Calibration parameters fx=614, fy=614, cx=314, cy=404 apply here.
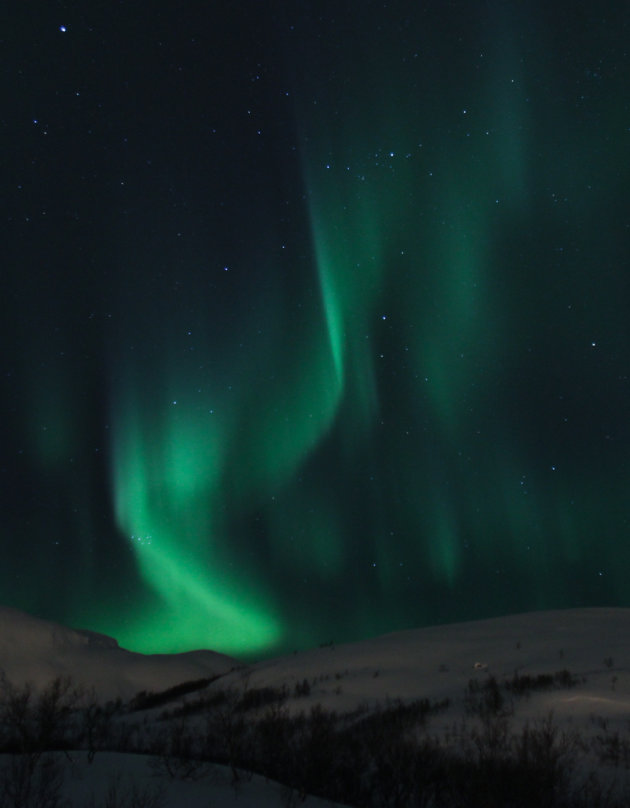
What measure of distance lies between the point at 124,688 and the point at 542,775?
24.1 meters

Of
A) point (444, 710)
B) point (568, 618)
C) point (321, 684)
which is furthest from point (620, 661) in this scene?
point (568, 618)

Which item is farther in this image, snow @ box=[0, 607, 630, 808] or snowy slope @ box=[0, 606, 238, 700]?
snowy slope @ box=[0, 606, 238, 700]

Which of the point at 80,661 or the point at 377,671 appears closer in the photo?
the point at 377,671

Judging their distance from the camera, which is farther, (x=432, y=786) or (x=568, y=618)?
(x=568, y=618)

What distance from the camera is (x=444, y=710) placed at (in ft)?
34.8

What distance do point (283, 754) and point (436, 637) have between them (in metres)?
15.9

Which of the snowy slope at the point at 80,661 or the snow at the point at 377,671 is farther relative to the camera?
the snowy slope at the point at 80,661

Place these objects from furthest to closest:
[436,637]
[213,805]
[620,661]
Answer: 1. [436,637]
2. [620,661]
3. [213,805]

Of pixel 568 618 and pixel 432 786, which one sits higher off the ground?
pixel 568 618

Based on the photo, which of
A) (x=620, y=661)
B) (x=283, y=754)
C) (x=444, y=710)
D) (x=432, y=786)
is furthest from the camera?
(x=620, y=661)

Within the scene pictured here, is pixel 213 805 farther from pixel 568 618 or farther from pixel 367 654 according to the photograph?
pixel 568 618

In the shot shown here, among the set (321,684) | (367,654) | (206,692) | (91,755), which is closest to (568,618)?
(367,654)

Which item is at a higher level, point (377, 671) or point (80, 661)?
point (377, 671)

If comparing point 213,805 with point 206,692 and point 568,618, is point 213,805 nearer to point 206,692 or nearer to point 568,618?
point 206,692
